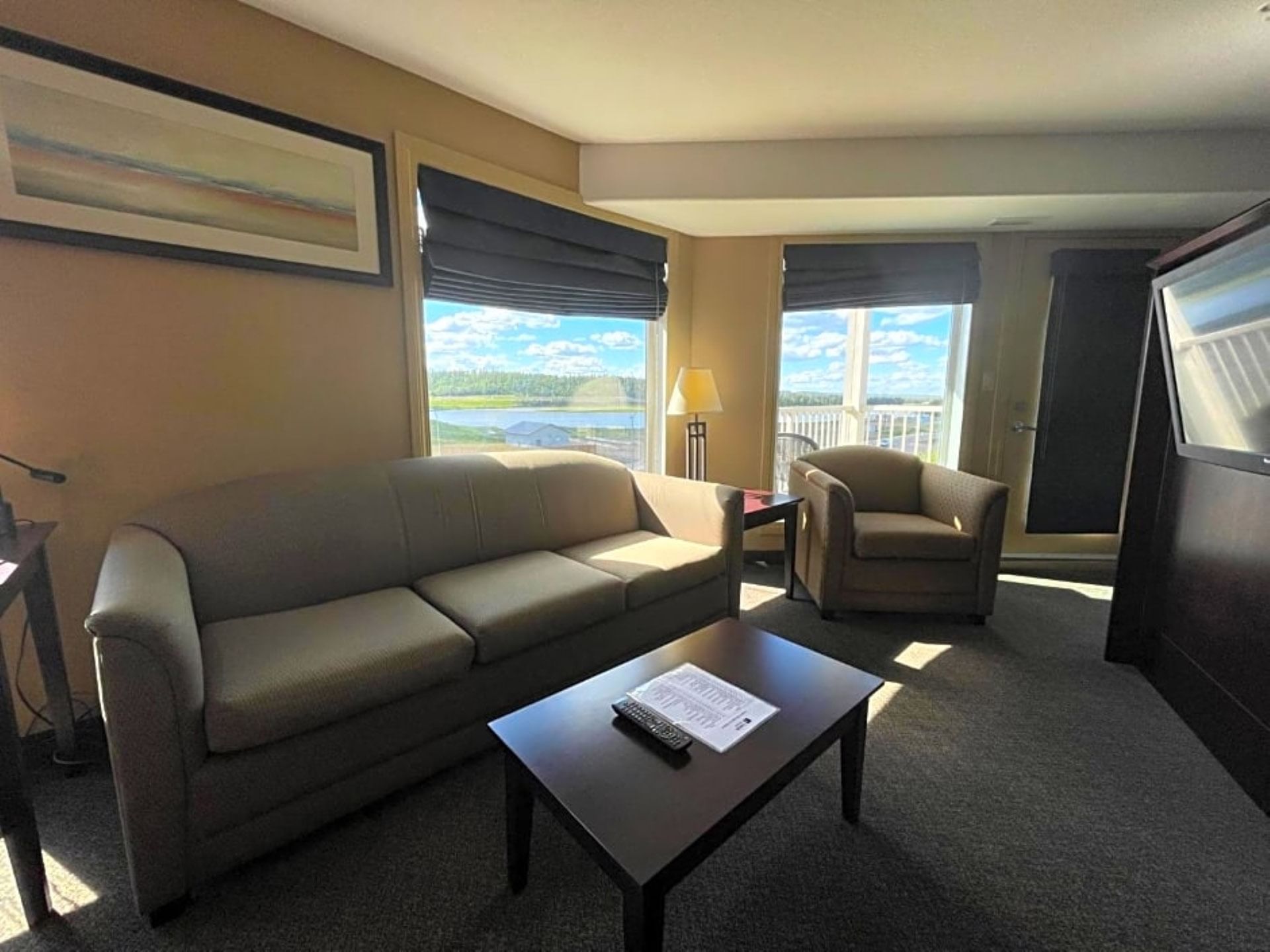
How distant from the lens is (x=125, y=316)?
171cm

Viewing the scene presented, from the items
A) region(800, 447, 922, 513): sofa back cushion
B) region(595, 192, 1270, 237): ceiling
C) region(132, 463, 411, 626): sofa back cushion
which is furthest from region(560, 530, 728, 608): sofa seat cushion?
region(595, 192, 1270, 237): ceiling

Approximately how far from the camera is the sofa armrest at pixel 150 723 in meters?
1.09

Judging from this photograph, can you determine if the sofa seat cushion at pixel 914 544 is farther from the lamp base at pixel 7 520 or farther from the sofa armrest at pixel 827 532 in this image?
the lamp base at pixel 7 520

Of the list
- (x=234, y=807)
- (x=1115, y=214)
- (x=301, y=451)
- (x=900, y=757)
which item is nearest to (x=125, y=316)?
(x=301, y=451)

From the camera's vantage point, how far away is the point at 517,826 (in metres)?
1.24

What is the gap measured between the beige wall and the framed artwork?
56 mm

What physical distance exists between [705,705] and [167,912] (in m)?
1.23

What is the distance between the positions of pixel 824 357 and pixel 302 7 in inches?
121

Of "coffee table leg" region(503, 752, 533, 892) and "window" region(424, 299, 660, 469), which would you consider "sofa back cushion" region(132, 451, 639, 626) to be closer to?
"window" region(424, 299, 660, 469)

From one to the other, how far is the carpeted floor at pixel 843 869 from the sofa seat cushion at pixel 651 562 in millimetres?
768

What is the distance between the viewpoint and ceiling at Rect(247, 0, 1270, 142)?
179 centimetres

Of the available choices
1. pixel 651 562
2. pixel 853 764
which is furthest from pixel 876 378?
pixel 853 764

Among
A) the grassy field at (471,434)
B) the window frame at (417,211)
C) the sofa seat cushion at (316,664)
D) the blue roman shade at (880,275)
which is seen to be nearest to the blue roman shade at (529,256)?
the window frame at (417,211)

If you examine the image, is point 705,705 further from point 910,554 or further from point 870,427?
point 870,427
